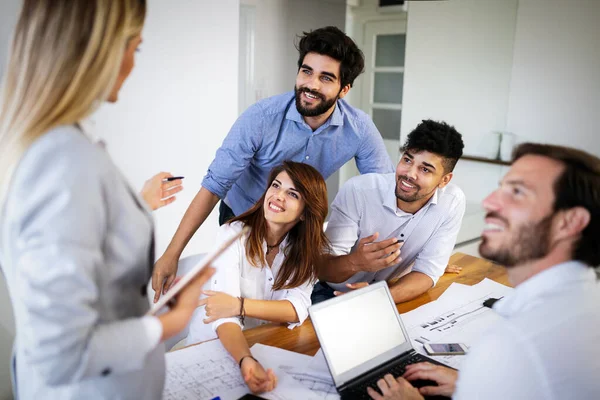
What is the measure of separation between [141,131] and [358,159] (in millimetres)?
1262

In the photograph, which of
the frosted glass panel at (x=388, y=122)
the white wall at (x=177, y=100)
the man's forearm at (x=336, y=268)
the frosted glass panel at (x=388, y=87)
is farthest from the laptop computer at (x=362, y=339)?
the frosted glass panel at (x=388, y=87)

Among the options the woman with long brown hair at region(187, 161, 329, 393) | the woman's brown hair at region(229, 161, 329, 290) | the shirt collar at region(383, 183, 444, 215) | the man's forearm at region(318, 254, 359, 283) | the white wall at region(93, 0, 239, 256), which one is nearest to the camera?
the woman with long brown hair at region(187, 161, 329, 393)

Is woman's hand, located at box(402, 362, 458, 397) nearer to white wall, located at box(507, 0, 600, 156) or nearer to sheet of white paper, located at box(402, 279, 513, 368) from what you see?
sheet of white paper, located at box(402, 279, 513, 368)

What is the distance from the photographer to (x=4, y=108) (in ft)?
2.50

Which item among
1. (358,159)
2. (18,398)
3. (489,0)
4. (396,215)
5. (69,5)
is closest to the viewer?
(69,5)

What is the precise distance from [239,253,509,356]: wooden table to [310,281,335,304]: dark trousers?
42 centimetres

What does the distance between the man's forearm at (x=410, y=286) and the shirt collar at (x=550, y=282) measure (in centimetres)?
80

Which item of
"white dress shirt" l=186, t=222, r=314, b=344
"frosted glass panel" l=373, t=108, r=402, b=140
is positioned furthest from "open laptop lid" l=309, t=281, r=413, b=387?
"frosted glass panel" l=373, t=108, r=402, b=140

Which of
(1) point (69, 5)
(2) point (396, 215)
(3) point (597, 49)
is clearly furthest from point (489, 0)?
(1) point (69, 5)

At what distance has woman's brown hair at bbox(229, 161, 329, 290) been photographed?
68.0 inches

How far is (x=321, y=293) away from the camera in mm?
2152

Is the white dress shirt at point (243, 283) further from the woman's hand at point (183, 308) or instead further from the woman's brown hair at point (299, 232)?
the woman's hand at point (183, 308)

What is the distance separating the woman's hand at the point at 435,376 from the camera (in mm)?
1248

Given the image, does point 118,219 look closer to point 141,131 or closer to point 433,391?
point 433,391
